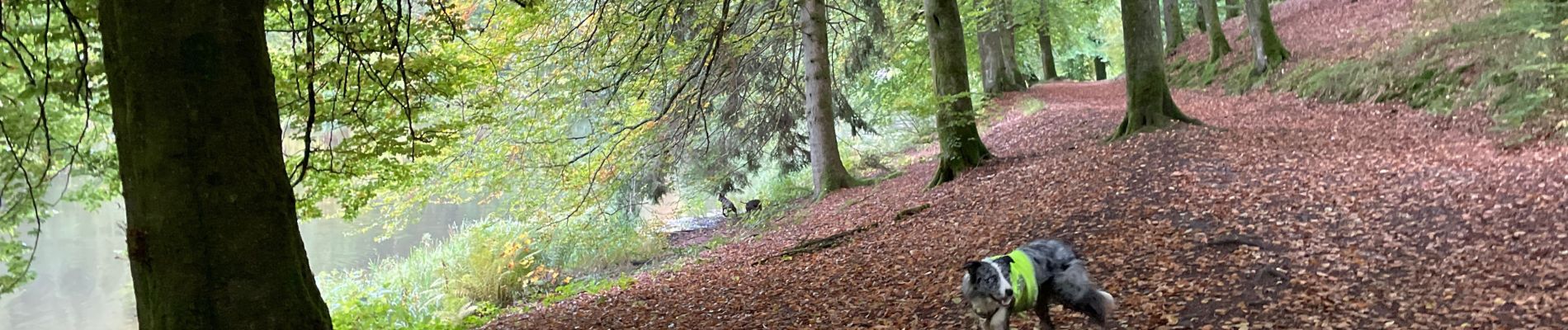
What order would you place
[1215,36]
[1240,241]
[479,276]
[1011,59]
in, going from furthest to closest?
[1011,59], [1215,36], [479,276], [1240,241]

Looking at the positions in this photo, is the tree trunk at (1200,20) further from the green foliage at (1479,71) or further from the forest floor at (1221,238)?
the forest floor at (1221,238)

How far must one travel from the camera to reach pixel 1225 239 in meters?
5.68

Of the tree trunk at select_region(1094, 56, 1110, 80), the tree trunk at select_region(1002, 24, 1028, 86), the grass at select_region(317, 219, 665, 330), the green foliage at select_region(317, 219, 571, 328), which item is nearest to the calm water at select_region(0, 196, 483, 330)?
the green foliage at select_region(317, 219, 571, 328)

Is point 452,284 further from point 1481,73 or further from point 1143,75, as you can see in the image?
point 1481,73

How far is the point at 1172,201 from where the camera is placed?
22.6 ft

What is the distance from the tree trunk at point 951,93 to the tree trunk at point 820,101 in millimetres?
1947

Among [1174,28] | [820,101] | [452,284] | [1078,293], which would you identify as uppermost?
[1174,28]

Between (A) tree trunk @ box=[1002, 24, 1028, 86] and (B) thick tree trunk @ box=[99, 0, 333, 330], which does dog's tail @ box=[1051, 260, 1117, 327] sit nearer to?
(B) thick tree trunk @ box=[99, 0, 333, 330]

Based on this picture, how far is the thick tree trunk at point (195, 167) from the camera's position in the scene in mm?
3154

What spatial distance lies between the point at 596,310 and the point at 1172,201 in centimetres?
485

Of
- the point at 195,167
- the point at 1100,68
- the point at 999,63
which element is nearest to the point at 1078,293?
the point at 195,167

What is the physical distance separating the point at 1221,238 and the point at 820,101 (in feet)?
24.7

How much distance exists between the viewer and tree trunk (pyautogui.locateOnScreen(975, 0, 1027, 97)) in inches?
825

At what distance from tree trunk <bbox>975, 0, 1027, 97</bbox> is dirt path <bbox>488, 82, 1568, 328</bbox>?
1014 centimetres
